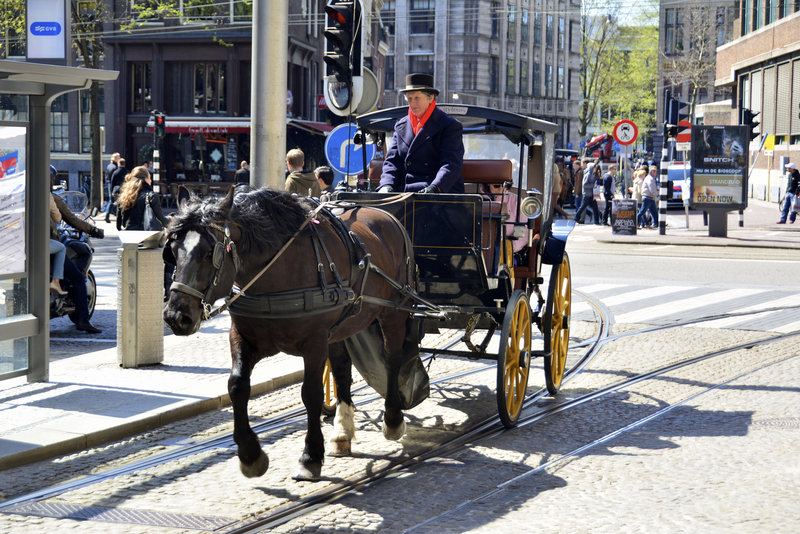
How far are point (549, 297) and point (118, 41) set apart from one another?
118ft

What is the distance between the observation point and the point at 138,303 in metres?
8.74

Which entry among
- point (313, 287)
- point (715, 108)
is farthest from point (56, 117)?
point (313, 287)

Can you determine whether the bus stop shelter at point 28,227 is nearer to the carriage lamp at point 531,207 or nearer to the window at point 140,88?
the carriage lamp at point 531,207

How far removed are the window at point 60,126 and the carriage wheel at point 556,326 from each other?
3665 centimetres

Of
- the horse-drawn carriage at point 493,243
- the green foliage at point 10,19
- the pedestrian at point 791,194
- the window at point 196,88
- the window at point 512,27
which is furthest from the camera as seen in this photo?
the window at point 512,27

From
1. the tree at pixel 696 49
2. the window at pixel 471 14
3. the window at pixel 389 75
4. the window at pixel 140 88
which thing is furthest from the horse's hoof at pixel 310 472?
the window at pixel 471 14

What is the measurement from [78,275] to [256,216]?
6358 mm

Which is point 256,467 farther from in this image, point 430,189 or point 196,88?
point 196,88

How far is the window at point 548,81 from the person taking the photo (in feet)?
260

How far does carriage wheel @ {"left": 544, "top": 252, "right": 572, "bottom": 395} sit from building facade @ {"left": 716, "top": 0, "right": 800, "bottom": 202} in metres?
31.9

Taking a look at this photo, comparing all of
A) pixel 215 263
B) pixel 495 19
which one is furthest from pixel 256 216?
pixel 495 19

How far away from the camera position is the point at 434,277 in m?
7.30

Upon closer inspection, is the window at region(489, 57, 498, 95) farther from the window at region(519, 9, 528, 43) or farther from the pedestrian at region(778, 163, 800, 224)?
the pedestrian at region(778, 163, 800, 224)

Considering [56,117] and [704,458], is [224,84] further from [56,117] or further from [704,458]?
[704,458]
